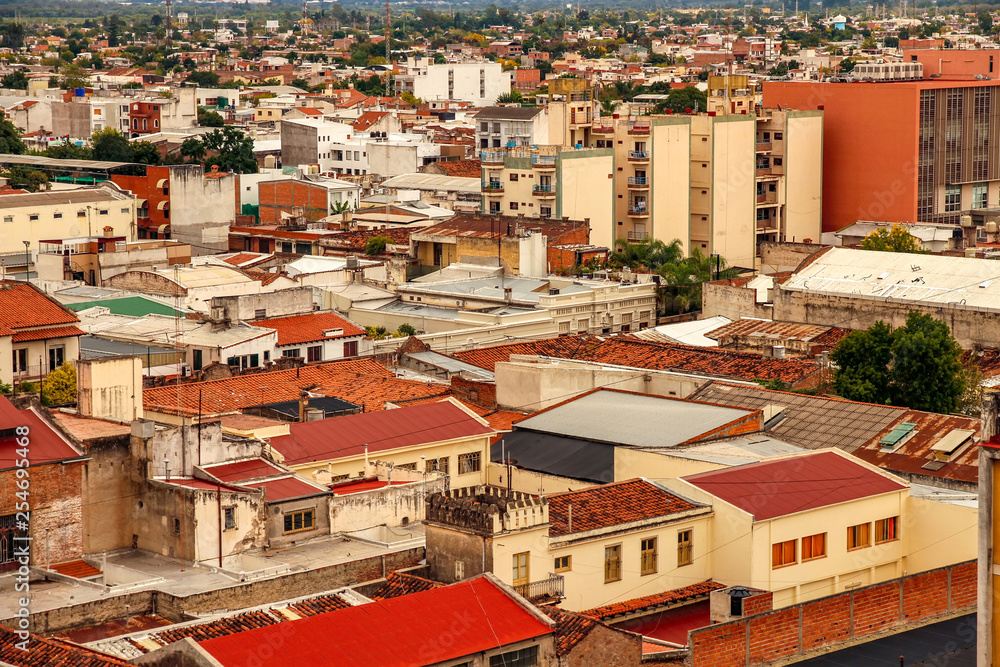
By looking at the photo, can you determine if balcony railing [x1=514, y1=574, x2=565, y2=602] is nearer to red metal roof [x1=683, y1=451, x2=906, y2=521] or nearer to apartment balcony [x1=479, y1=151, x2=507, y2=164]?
red metal roof [x1=683, y1=451, x2=906, y2=521]

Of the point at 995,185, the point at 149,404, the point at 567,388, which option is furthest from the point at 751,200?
the point at 149,404

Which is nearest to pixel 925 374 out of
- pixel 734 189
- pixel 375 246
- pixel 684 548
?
pixel 684 548

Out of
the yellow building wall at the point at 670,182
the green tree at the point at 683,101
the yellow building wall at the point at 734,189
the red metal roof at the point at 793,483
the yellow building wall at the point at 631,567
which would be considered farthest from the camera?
the green tree at the point at 683,101

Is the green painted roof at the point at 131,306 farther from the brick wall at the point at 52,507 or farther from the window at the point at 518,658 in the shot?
the window at the point at 518,658

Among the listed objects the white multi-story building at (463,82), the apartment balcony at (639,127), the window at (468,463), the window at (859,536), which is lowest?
the window at (859,536)

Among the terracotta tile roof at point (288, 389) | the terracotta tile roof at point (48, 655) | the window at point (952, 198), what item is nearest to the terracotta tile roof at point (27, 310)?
the terracotta tile roof at point (288, 389)

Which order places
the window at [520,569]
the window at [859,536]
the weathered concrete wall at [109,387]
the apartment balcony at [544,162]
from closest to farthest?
the window at [520,569] < the window at [859,536] < the weathered concrete wall at [109,387] < the apartment balcony at [544,162]

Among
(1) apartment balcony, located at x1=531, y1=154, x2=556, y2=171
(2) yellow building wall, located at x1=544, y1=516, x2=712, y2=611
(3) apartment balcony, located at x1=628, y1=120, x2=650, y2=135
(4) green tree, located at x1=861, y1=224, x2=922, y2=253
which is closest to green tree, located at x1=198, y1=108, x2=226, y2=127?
(3) apartment balcony, located at x1=628, y1=120, x2=650, y2=135

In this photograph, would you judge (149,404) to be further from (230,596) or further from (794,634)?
(794,634)
